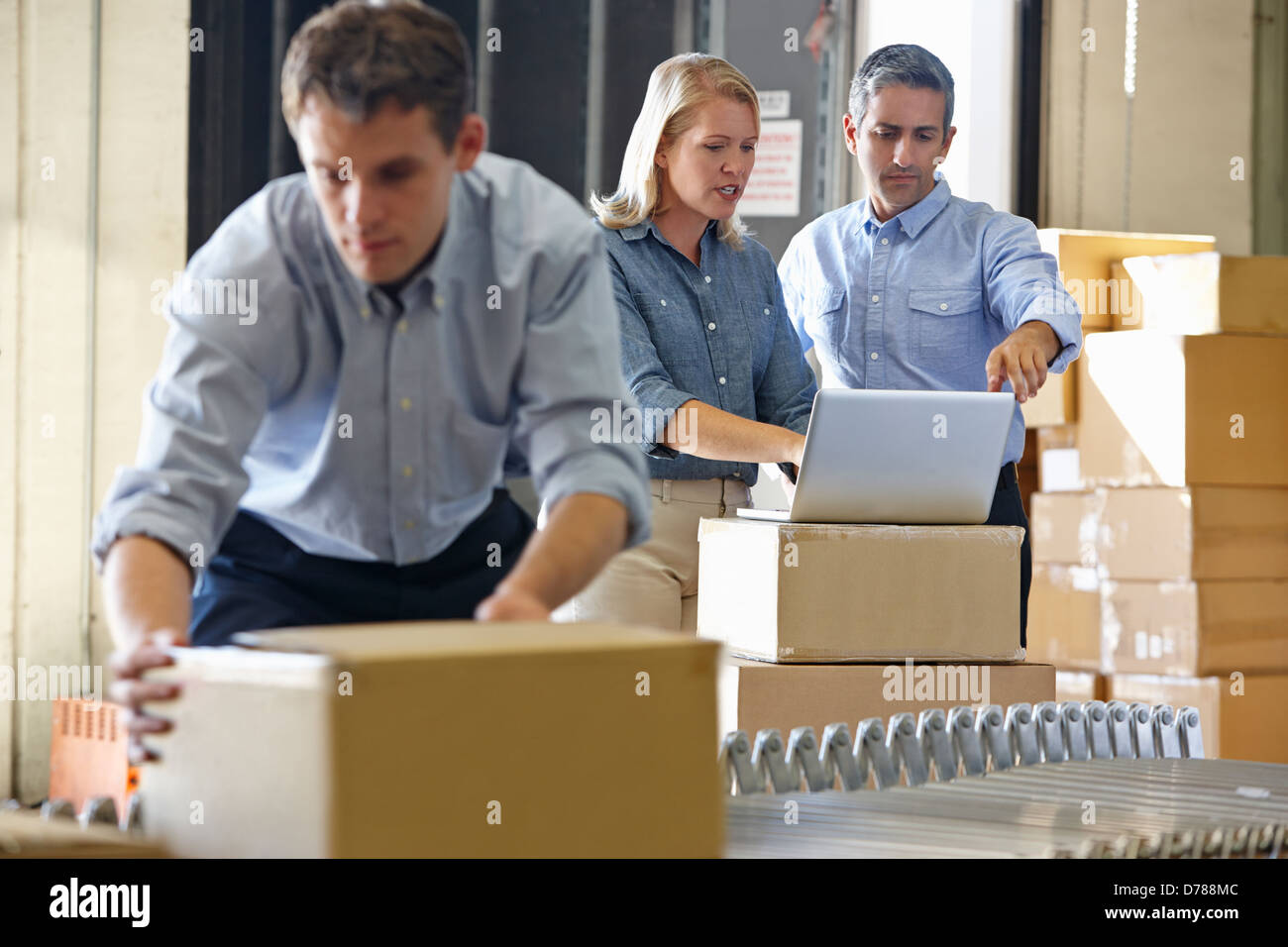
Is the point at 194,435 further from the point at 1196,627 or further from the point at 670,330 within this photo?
the point at 1196,627

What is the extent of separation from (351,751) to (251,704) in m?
0.07

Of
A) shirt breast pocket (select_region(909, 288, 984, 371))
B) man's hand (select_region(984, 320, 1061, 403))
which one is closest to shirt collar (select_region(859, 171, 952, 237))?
shirt breast pocket (select_region(909, 288, 984, 371))

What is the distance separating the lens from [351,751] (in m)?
0.72

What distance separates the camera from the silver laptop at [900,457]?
151cm

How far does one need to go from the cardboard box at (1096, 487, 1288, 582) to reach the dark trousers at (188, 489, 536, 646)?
2.28 metres

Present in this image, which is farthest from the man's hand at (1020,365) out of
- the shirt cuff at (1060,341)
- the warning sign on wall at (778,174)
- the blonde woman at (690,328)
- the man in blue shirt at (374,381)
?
the warning sign on wall at (778,174)

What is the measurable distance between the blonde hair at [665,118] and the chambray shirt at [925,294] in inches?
9.3

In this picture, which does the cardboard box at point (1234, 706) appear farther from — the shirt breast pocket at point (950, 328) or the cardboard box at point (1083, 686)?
the shirt breast pocket at point (950, 328)

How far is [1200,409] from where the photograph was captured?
119 inches

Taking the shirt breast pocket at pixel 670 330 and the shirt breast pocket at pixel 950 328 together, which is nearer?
the shirt breast pocket at pixel 670 330

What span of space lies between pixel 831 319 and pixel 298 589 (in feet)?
3.73

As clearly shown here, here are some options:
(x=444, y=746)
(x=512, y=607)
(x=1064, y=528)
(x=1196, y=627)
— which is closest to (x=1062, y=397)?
(x=1064, y=528)

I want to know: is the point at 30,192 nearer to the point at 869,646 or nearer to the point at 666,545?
the point at 666,545
